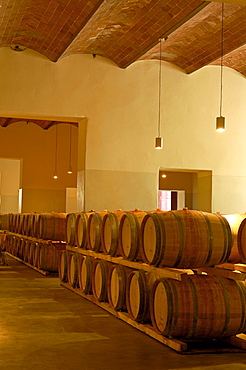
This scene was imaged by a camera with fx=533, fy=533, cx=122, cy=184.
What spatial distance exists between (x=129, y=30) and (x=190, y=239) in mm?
6369

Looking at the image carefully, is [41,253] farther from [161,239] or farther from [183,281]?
[183,281]

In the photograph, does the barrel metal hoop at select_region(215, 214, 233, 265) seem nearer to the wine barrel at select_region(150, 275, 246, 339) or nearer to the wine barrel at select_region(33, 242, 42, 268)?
the wine barrel at select_region(150, 275, 246, 339)

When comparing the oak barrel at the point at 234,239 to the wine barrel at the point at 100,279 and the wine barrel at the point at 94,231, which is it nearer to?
the wine barrel at the point at 100,279

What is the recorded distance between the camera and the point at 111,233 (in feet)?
22.9

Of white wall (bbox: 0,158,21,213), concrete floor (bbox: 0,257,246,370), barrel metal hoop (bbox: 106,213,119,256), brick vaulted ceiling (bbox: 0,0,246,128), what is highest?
brick vaulted ceiling (bbox: 0,0,246,128)

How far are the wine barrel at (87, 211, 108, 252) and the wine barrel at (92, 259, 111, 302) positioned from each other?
0.24 m

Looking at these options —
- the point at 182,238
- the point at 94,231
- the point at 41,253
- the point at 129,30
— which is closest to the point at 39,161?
the point at 41,253

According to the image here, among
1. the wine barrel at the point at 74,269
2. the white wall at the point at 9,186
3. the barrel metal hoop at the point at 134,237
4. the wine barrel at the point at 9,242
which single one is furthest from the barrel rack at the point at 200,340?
the white wall at the point at 9,186

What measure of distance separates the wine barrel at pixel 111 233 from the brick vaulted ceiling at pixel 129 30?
3.62 metres

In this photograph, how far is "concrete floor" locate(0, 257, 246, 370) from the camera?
14.9 feet

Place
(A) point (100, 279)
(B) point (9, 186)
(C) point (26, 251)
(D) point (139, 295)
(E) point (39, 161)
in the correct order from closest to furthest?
(D) point (139, 295), (A) point (100, 279), (C) point (26, 251), (E) point (39, 161), (B) point (9, 186)

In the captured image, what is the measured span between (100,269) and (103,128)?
17.9ft

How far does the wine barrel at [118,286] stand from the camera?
6.45 m

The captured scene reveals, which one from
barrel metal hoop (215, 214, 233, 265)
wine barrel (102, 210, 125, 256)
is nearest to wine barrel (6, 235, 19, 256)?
wine barrel (102, 210, 125, 256)
